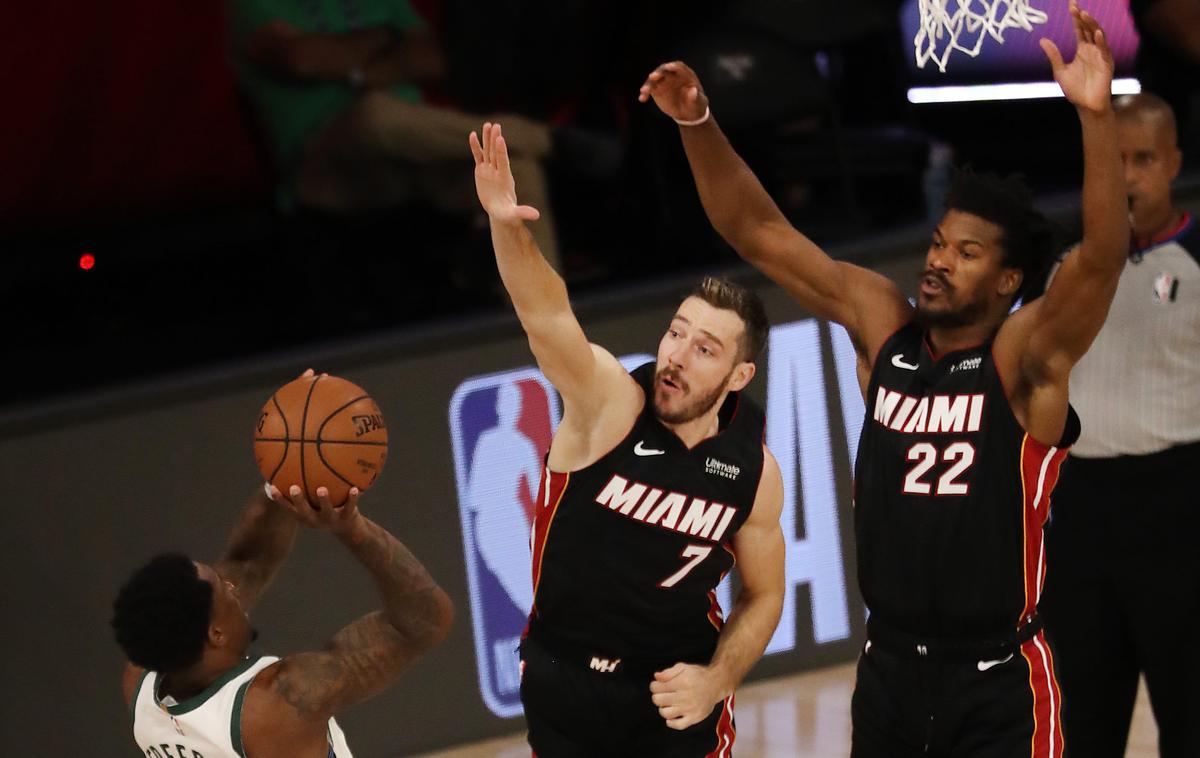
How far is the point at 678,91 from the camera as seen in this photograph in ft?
14.0

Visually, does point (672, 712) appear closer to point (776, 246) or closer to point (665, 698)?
point (665, 698)

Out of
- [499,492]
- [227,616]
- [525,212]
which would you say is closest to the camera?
[227,616]

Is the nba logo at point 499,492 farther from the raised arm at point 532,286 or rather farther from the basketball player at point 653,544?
the raised arm at point 532,286

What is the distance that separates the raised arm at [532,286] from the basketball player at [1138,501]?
5.11ft

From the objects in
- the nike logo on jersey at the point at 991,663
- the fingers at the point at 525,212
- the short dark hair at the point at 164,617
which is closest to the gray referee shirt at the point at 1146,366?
the nike logo on jersey at the point at 991,663

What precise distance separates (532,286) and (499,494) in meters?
2.35

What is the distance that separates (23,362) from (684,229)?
2691 millimetres

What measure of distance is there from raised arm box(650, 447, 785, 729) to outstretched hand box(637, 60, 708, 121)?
0.85 meters

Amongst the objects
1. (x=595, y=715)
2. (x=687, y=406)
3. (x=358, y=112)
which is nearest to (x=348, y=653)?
(x=595, y=715)

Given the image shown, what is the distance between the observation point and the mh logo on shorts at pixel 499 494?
618cm

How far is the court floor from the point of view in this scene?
242 inches

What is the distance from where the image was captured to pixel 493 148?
12.9 feet

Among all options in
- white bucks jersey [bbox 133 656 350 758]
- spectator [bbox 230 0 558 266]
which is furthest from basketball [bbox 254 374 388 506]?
spectator [bbox 230 0 558 266]

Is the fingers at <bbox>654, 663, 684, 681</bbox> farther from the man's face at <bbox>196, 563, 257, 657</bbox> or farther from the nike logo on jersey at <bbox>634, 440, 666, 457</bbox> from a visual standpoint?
the man's face at <bbox>196, 563, 257, 657</bbox>
